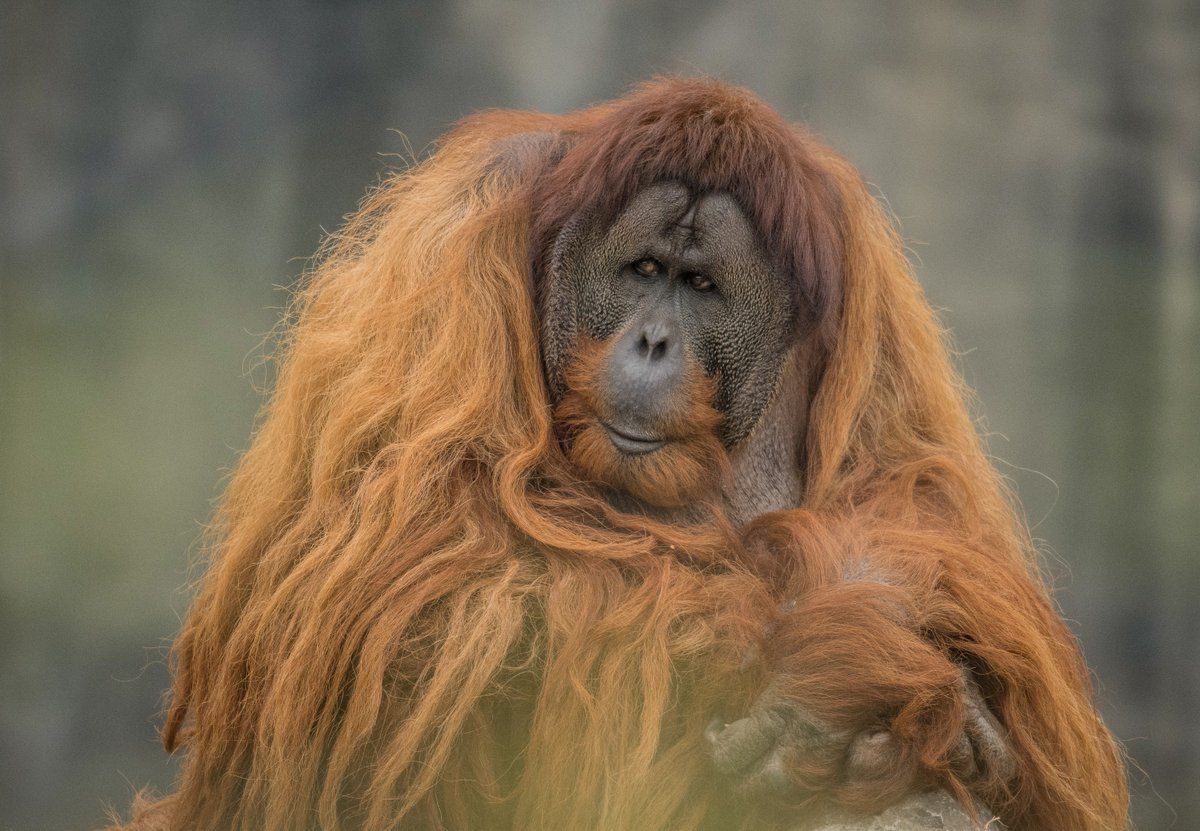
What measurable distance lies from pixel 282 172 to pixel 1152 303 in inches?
59.2

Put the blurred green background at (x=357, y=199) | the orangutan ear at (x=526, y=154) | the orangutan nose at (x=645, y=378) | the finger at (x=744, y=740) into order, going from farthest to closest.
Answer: the orangutan ear at (x=526, y=154) → the orangutan nose at (x=645, y=378) → the finger at (x=744, y=740) → the blurred green background at (x=357, y=199)

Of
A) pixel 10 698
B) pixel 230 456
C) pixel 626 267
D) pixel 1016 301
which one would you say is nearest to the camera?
pixel 10 698

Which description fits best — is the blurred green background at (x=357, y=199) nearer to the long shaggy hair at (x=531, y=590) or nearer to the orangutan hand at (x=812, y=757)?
the long shaggy hair at (x=531, y=590)

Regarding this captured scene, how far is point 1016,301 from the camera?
8.79ft

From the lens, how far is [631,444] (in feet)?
5.62

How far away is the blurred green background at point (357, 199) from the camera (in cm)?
138

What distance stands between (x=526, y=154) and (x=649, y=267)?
0.26m

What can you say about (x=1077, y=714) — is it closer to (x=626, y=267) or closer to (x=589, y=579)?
(x=589, y=579)

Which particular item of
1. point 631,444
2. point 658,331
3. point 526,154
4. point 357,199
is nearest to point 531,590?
point 631,444

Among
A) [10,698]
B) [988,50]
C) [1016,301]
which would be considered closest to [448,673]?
[10,698]

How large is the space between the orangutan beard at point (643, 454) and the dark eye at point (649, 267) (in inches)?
4.6

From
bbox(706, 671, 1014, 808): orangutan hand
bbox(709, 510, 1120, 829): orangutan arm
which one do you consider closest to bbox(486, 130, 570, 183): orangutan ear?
bbox(709, 510, 1120, 829): orangutan arm

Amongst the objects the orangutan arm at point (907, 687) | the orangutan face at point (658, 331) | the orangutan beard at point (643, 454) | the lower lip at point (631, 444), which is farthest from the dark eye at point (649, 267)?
the orangutan arm at point (907, 687)

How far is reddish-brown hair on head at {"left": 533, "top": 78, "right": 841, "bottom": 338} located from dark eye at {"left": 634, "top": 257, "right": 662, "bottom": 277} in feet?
0.24
